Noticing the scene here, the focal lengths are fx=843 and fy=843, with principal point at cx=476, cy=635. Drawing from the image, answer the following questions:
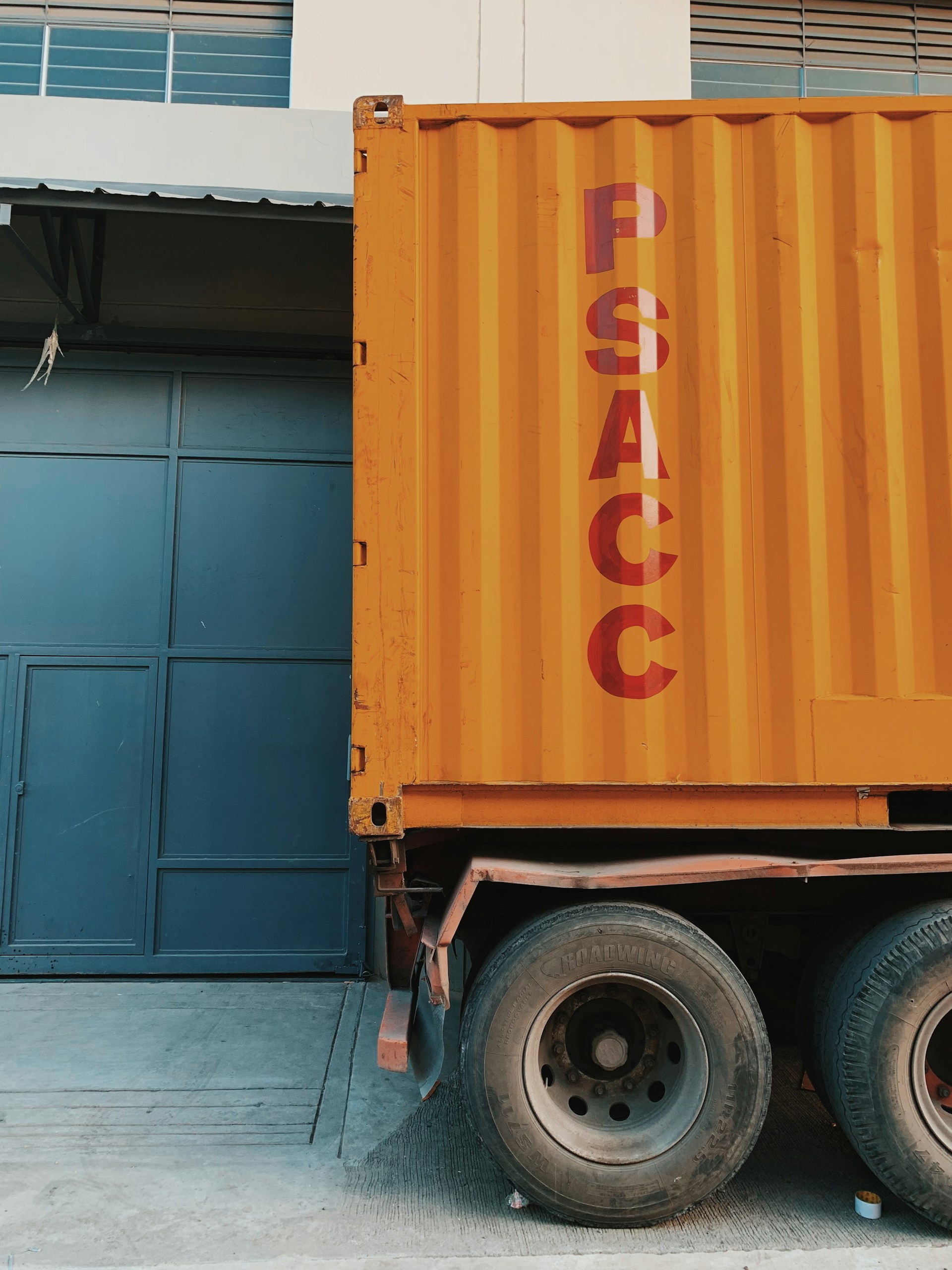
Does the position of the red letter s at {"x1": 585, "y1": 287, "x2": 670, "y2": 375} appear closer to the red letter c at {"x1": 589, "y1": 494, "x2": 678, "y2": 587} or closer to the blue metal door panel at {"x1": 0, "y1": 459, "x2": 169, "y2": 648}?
the red letter c at {"x1": 589, "y1": 494, "x2": 678, "y2": 587}

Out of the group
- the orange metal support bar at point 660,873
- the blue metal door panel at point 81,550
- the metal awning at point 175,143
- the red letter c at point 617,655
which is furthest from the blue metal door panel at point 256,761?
the metal awning at point 175,143

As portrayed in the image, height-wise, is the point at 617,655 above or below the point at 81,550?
below

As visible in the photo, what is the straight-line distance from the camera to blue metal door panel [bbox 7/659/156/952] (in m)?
5.46

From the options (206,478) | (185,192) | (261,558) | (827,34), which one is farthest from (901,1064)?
(827,34)

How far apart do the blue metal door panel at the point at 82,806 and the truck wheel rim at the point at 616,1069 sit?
11.3 ft

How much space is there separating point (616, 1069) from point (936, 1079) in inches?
46.5

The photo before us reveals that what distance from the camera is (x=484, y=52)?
5500 mm

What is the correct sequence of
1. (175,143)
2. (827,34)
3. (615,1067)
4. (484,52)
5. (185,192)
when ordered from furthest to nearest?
1. (827,34)
2. (484,52)
3. (175,143)
4. (185,192)
5. (615,1067)

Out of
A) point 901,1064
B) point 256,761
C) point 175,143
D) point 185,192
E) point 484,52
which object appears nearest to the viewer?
point 901,1064

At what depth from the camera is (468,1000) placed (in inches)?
121

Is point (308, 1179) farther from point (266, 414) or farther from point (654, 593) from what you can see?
point (266, 414)

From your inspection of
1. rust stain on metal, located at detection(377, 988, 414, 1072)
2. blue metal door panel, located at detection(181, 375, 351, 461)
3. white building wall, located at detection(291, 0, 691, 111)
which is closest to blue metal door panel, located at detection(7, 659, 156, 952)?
blue metal door panel, located at detection(181, 375, 351, 461)

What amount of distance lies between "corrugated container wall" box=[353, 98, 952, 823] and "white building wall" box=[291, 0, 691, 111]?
2696 millimetres

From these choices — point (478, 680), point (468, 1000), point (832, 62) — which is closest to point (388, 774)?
point (478, 680)
